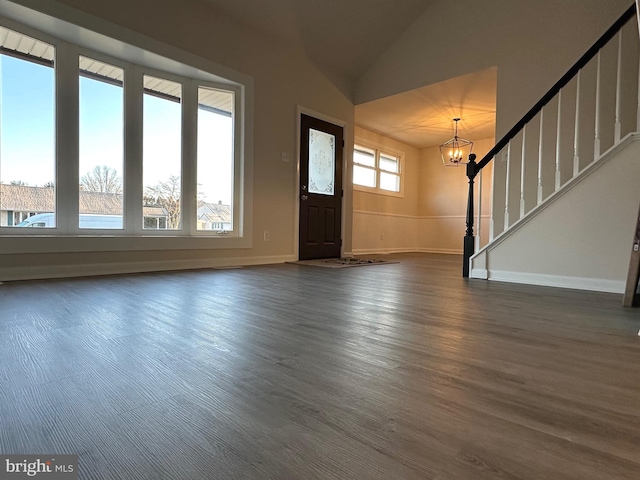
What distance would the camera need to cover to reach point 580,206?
107 inches

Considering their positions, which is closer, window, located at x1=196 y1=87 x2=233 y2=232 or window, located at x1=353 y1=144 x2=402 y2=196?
window, located at x1=196 y1=87 x2=233 y2=232

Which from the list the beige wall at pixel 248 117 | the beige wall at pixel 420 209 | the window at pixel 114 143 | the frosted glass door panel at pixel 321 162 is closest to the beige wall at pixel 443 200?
the beige wall at pixel 420 209

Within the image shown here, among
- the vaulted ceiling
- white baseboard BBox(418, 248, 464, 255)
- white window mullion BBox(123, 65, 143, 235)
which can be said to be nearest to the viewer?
white window mullion BBox(123, 65, 143, 235)

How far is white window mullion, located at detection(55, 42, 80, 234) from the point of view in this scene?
314 centimetres

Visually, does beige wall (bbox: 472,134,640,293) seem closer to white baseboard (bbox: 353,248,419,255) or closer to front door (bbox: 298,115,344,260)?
front door (bbox: 298,115,344,260)

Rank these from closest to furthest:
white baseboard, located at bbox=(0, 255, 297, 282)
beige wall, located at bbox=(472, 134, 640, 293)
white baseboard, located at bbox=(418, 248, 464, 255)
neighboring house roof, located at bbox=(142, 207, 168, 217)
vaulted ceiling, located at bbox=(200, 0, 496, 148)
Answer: beige wall, located at bbox=(472, 134, 640, 293) < white baseboard, located at bbox=(0, 255, 297, 282) < neighboring house roof, located at bbox=(142, 207, 168, 217) < vaulted ceiling, located at bbox=(200, 0, 496, 148) < white baseboard, located at bbox=(418, 248, 464, 255)

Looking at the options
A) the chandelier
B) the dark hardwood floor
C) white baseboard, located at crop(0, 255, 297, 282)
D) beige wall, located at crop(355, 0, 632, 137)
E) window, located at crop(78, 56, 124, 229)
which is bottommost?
the dark hardwood floor

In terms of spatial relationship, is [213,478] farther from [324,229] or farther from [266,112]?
[324,229]

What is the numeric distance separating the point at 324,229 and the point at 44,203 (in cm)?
336

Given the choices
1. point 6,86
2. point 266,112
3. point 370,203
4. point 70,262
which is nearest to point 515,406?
point 70,262

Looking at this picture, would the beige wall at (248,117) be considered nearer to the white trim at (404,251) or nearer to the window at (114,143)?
the window at (114,143)

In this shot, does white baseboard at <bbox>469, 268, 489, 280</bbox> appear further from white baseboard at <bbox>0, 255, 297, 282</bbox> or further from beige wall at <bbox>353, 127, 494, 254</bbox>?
beige wall at <bbox>353, 127, 494, 254</bbox>

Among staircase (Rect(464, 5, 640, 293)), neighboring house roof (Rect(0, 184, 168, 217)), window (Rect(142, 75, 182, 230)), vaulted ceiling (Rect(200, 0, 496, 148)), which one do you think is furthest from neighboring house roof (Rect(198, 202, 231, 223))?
staircase (Rect(464, 5, 640, 293))

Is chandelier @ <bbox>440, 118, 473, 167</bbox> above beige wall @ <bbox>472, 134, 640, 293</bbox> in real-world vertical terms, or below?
above
